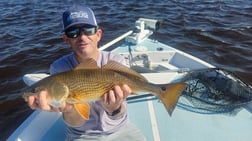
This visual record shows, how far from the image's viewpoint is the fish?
282 cm

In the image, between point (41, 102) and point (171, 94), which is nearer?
point (41, 102)

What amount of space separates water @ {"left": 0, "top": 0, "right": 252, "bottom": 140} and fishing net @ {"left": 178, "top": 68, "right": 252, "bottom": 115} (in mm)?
2867

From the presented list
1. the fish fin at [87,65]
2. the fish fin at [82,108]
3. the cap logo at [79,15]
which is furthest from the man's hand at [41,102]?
the cap logo at [79,15]

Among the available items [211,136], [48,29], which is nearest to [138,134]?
[211,136]

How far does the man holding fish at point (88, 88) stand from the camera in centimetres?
283

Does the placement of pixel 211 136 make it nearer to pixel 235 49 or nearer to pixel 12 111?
pixel 12 111

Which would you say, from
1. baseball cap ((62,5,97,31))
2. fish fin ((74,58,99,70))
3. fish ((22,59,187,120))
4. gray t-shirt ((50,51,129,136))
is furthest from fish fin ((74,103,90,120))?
baseball cap ((62,5,97,31))

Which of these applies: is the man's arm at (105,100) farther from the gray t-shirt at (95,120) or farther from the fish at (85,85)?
the gray t-shirt at (95,120)

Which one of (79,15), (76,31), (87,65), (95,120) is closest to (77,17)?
(79,15)

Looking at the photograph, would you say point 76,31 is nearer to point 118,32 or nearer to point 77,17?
point 77,17

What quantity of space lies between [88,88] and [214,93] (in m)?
2.66

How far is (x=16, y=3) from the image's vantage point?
567 inches

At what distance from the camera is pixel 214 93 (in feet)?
16.2

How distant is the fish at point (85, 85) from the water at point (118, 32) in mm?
3799
